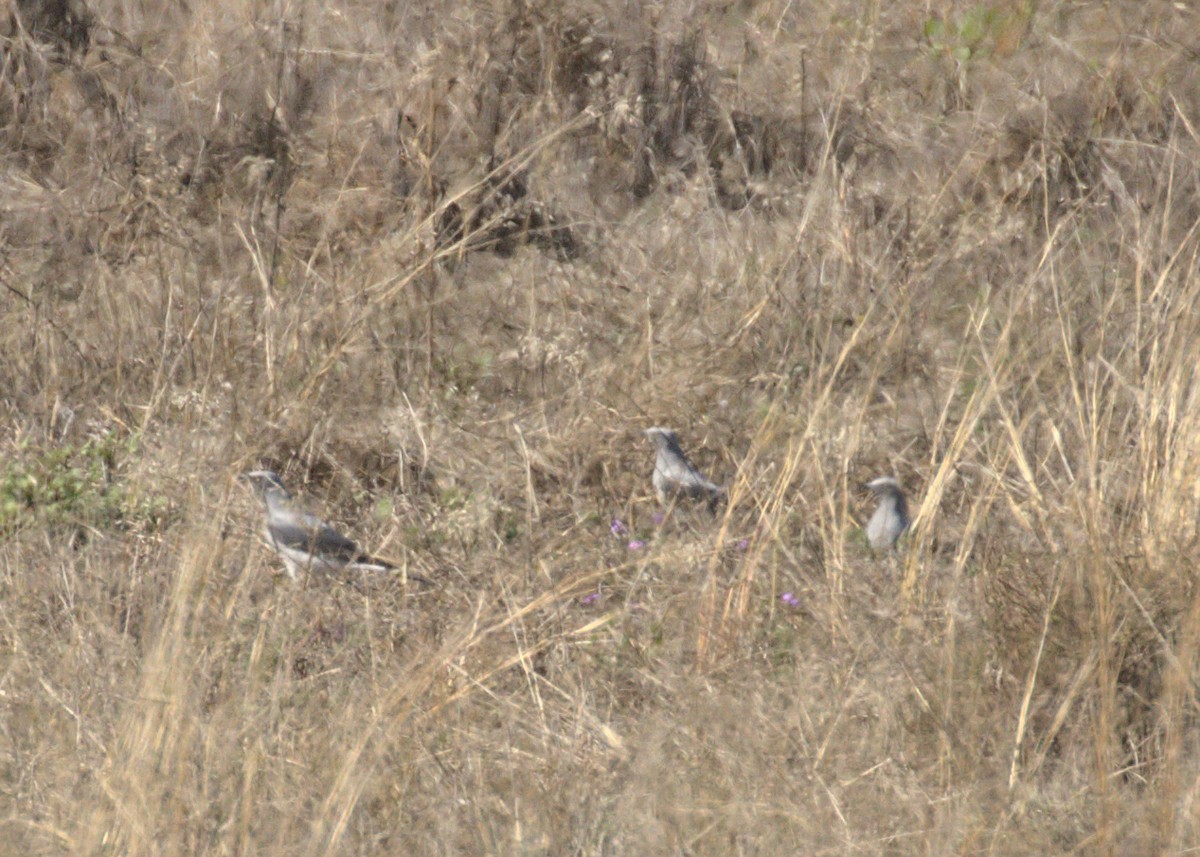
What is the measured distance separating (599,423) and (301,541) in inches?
54.2

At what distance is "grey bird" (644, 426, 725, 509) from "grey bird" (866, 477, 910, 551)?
465 mm

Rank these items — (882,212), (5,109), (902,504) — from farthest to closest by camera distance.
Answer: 1. (5,109)
2. (882,212)
3. (902,504)

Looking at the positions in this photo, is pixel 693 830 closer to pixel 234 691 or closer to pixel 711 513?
pixel 234 691

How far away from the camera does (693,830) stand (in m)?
2.94

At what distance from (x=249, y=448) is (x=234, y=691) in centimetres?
143

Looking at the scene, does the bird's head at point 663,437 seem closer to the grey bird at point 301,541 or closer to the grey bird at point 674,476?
the grey bird at point 674,476

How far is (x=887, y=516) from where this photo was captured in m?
4.72

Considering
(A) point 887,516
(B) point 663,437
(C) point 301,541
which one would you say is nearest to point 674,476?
(B) point 663,437

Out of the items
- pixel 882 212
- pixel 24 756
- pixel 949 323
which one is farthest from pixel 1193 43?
pixel 24 756

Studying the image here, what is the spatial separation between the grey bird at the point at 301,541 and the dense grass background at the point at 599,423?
0.09m

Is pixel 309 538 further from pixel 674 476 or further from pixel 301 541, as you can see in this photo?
pixel 674 476

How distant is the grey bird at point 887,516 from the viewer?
441cm

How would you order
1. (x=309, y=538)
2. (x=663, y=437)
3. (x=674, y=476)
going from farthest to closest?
(x=663, y=437) < (x=674, y=476) < (x=309, y=538)

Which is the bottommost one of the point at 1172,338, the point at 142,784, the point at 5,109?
the point at 5,109
